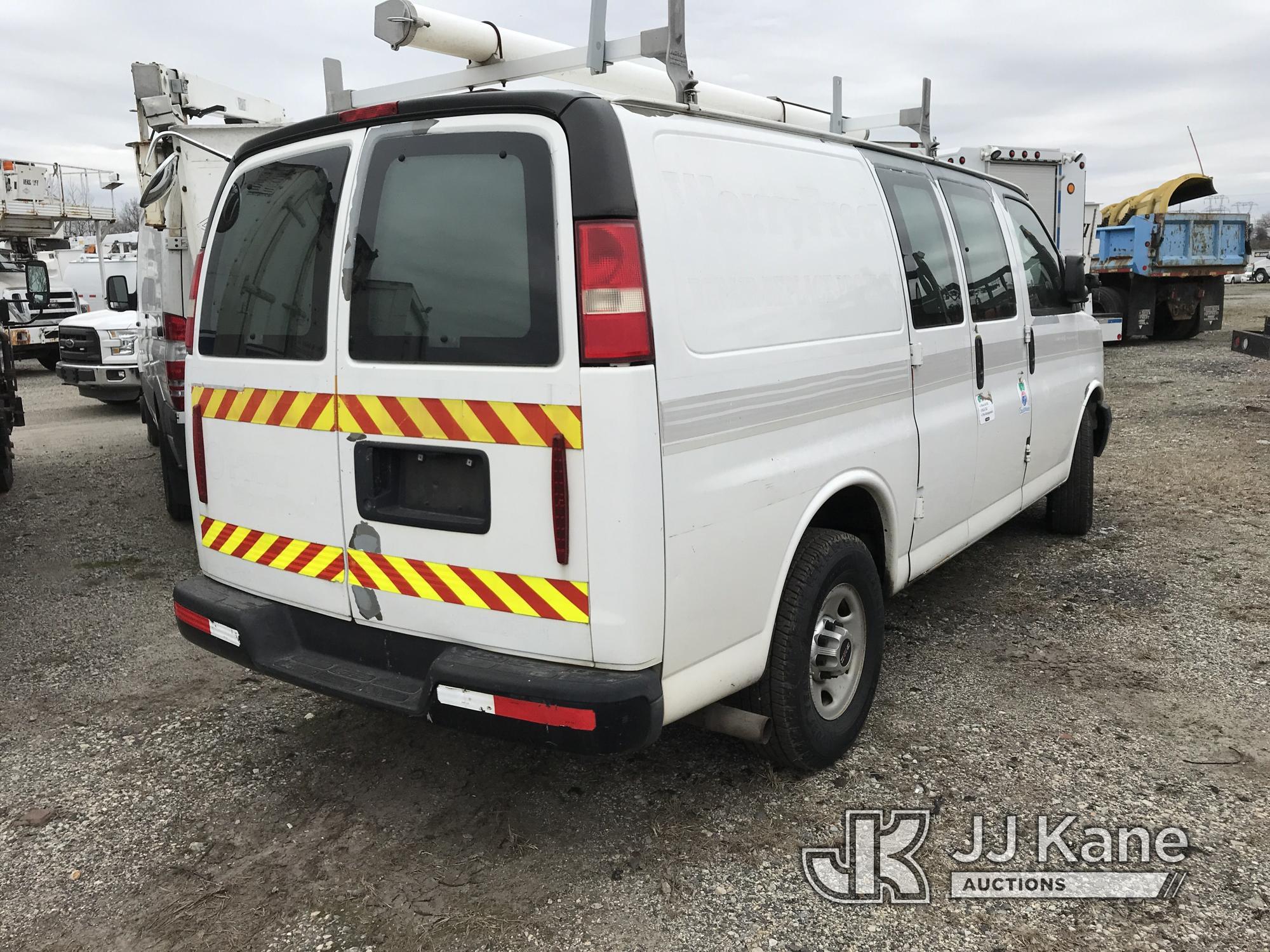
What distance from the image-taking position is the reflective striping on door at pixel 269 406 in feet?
9.82

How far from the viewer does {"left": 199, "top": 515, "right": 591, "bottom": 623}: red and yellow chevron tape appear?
2609 millimetres

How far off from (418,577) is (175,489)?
5.11 metres

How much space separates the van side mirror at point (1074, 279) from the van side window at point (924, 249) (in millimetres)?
1456

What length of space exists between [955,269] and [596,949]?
119 inches

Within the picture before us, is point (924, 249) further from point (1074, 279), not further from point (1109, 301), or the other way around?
point (1109, 301)

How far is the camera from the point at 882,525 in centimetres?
371

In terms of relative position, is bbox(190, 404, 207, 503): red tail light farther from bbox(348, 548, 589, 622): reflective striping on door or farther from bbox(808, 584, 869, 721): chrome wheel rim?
bbox(808, 584, 869, 721): chrome wheel rim

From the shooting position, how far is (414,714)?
2.77 m

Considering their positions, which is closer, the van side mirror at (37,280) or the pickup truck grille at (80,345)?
the van side mirror at (37,280)

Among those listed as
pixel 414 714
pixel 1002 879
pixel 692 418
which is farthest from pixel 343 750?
pixel 1002 879

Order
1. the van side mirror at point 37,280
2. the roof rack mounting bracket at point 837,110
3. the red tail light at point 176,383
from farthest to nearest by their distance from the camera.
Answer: the van side mirror at point 37,280
the red tail light at point 176,383
the roof rack mounting bracket at point 837,110

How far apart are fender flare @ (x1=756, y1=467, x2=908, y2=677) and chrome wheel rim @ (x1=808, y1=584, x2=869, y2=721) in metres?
0.25

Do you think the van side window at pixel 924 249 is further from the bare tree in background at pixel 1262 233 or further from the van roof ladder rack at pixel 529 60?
the bare tree in background at pixel 1262 233

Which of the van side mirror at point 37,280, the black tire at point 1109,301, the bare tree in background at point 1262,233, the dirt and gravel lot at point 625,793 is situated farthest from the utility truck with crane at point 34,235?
the bare tree in background at point 1262,233
